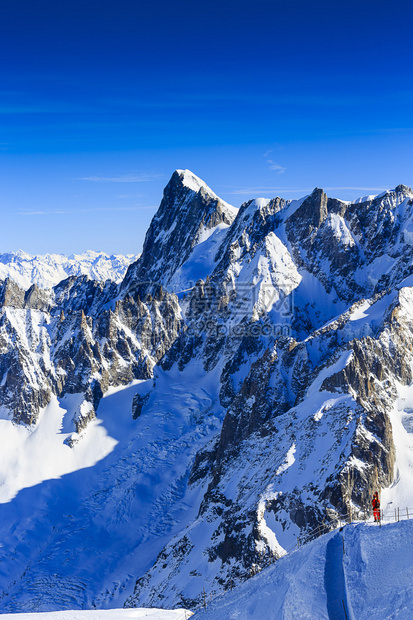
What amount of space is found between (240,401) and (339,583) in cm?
9430

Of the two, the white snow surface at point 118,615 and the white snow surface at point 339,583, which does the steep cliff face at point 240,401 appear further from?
the white snow surface at point 339,583

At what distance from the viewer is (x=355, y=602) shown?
95.8 feet

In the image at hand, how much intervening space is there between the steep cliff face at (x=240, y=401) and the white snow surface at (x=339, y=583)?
38.2 metres

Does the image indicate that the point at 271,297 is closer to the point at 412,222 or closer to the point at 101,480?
the point at 412,222

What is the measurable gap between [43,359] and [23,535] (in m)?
64.3

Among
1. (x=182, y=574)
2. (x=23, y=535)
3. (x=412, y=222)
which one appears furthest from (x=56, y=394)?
(x=412, y=222)

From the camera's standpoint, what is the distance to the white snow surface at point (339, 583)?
28297 mm

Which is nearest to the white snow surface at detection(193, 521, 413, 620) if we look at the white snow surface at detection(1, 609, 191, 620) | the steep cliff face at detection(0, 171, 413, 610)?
the white snow surface at detection(1, 609, 191, 620)

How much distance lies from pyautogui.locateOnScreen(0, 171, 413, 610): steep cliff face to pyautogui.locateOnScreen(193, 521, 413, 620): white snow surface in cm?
3824

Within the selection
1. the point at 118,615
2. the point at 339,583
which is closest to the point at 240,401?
the point at 118,615

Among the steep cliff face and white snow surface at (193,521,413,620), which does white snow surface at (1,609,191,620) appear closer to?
white snow surface at (193,521,413,620)

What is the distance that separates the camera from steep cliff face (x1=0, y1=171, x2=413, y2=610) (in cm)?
8100

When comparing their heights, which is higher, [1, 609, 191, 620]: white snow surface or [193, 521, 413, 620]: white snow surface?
[193, 521, 413, 620]: white snow surface

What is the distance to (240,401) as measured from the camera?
414ft
